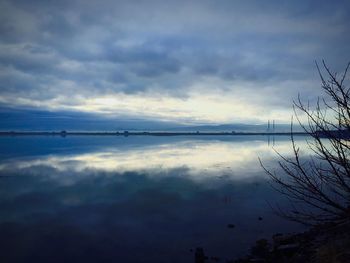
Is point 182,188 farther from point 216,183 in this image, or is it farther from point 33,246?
point 33,246

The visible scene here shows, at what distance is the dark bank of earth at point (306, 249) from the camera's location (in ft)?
23.7

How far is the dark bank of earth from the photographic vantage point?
7219 millimetres

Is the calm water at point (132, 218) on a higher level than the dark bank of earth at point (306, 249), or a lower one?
lower

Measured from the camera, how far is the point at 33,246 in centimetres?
1097

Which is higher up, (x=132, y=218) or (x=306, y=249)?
(x=306, y=249)

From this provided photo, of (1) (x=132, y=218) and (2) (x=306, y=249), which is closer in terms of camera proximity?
(2) (x=306, y=249)

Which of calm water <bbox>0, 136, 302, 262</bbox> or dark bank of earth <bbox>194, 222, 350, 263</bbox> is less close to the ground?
dark bank of earth <bbox>194, 222, 350, 263</bbox>

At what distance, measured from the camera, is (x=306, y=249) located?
29.1 ft

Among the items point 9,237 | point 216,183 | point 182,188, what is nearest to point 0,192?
point 9,237

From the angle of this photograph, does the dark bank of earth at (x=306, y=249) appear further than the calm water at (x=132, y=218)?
No

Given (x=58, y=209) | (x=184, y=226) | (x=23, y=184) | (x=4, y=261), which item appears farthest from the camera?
(x=23, y=184)

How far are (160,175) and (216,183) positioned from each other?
592 centimetres

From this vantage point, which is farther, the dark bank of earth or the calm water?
the calm water

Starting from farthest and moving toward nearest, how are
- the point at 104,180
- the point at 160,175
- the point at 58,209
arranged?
the point at 160,175 < the point at 104,180 < the point at 58,209
